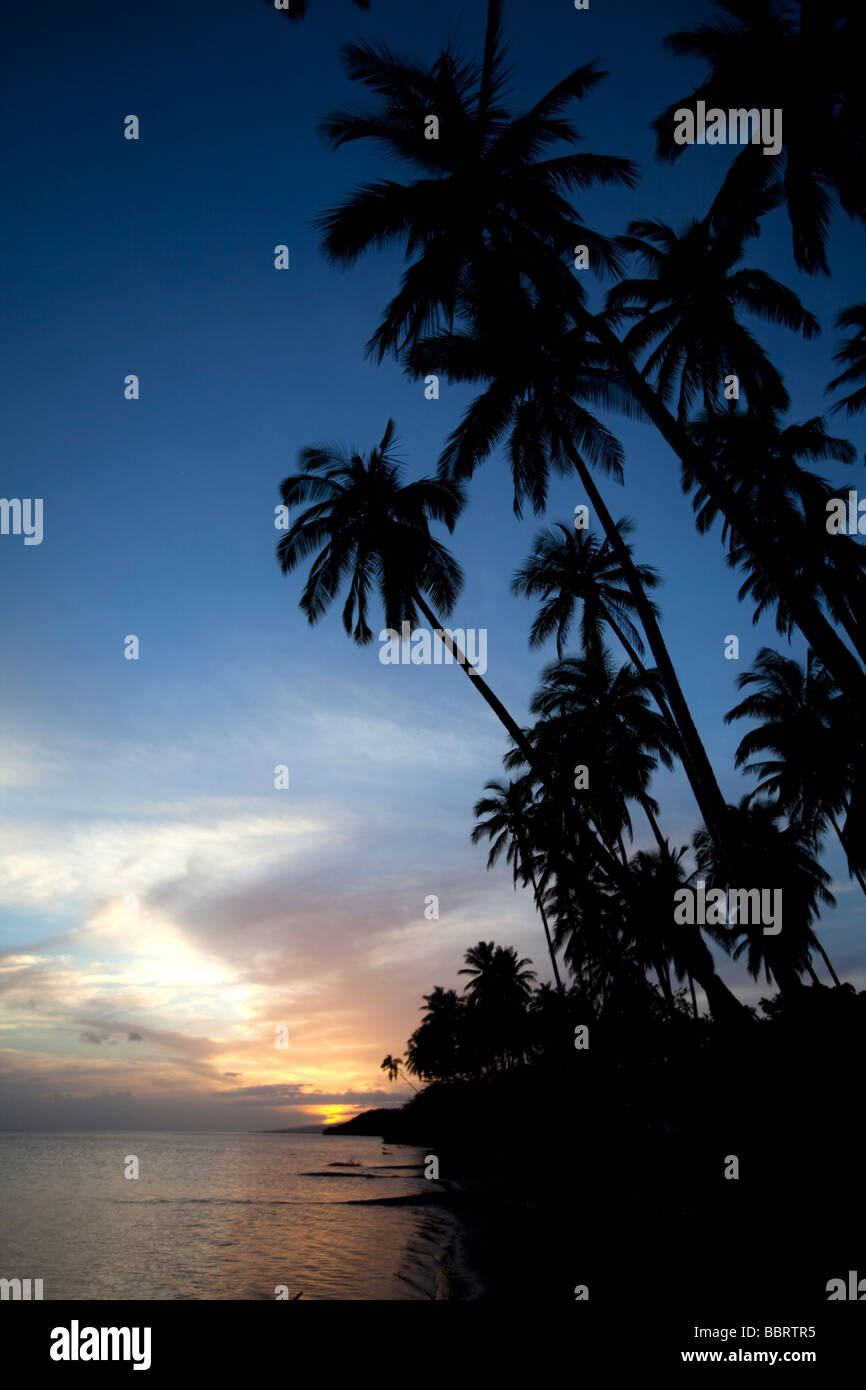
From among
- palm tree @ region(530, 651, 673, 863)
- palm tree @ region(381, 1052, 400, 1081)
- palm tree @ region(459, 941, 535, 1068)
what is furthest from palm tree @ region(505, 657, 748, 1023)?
palm tree @ region(381, 1052, 400, 1081)

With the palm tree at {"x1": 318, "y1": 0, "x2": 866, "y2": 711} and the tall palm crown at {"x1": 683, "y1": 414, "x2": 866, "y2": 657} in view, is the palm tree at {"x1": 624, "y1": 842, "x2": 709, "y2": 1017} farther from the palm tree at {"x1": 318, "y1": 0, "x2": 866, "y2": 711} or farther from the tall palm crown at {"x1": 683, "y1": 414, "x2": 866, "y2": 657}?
the palm tree at {"x1": 318, "y1": 0, "x2": 866, "y2": 711}

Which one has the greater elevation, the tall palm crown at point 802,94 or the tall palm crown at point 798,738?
the tall palm crown at point 802,94

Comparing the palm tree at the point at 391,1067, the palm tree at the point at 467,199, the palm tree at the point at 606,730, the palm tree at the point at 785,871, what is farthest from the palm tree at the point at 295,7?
the palm tree at the point at 391,1067

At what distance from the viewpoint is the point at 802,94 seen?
11.4 meters

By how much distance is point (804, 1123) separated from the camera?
11914 millimetres

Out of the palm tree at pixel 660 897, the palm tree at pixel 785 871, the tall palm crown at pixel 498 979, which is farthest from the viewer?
the tall palm crown at pixel 498 979

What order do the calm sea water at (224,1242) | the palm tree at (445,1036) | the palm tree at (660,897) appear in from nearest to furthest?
the calm sea water at (224,1242), the palm tree at (660,897), the palm tree at (445,1036)

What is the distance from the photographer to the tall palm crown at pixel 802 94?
11.0m

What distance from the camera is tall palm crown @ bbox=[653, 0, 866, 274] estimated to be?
11.0 m

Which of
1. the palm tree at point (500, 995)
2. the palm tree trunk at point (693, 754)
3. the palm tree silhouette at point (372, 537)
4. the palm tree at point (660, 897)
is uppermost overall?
the palm tree silhouette at point (372, 537)

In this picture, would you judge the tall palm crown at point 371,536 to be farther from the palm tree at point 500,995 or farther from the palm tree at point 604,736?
the palm tree at point 500,995

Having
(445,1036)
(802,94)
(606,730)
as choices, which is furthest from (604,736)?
(445,1036)
